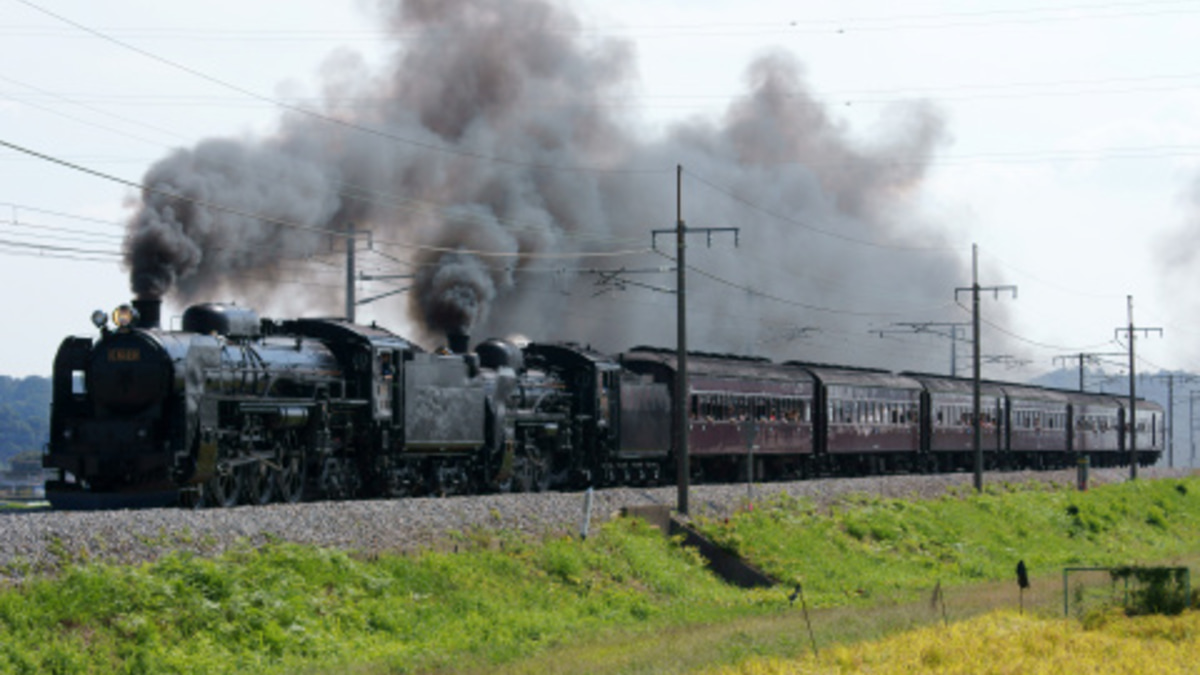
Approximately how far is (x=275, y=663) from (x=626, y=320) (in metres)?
51.7

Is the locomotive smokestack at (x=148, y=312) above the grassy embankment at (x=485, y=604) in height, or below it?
above

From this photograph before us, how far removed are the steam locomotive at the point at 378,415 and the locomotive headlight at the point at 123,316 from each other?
0.10 ft

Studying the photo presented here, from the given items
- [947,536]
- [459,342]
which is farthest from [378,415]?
[947,536]

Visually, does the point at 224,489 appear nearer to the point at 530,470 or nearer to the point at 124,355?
the point at 124,355

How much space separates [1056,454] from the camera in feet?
233

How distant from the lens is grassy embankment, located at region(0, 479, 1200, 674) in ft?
53.2

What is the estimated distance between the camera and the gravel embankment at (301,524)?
17766mm

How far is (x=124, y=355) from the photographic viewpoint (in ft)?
77.5

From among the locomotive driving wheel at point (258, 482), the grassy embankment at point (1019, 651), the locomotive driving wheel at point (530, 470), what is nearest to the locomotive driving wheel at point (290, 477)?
the locomotive driving wheel at point (258, 482)

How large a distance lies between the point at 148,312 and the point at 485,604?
7632mm

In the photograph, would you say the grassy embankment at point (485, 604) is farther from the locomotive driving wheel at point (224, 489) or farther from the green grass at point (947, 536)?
the locomotive driving wheel at point (224, 489)

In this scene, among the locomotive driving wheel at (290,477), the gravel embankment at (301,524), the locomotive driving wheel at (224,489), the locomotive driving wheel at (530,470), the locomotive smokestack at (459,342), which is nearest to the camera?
the gravel embankment at (301,524)

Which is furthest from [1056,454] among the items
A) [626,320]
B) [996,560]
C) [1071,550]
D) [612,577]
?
[612,577]

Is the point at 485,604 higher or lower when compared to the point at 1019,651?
→ higher
